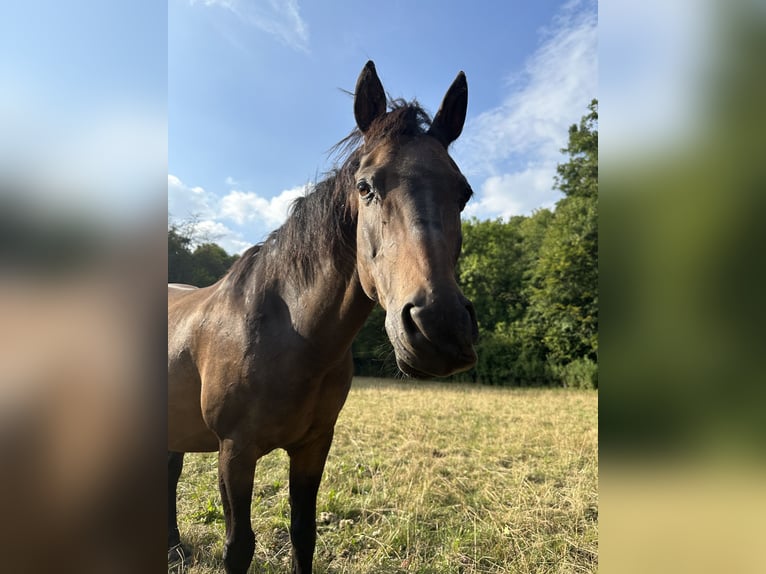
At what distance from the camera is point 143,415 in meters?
0.77

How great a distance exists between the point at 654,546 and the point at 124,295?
1.05 m

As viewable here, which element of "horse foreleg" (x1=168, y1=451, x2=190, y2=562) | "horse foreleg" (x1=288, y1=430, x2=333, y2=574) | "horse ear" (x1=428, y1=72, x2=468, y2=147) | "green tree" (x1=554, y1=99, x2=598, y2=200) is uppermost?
"green tree" (x1=554, y1=99, x2=598, y2=200)

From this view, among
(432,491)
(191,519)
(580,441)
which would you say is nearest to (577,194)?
(580,441)

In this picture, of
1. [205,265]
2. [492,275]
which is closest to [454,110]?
[205,265]

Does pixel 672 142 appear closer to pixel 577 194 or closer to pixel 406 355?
pixel 406 355

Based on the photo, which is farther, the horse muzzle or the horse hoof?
the horse hoof

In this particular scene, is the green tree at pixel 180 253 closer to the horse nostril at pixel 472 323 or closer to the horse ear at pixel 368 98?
the horse ear at pixel 368 98

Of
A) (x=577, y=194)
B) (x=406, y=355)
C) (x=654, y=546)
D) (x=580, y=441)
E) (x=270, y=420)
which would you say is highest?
(x=577, y=194)

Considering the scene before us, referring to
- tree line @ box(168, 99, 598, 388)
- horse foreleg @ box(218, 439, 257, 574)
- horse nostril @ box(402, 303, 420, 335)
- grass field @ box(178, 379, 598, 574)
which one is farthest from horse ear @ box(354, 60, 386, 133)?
tree line @ box(168, 99, 598, 388)

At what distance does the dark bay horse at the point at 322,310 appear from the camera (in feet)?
5.15

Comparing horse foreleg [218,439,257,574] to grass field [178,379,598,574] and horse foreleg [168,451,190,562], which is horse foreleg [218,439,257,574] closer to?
grass field [178,379,598,574]

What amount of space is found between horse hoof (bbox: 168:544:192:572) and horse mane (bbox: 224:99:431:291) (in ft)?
7.60

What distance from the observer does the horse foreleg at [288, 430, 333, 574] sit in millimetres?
2695

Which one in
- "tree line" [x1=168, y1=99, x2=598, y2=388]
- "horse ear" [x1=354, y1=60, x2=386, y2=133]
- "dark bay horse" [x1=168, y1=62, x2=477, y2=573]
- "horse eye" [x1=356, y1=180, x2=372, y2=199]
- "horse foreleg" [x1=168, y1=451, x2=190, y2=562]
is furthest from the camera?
"tree line" [x1=168, y1=99, x2=598, y2=388]
